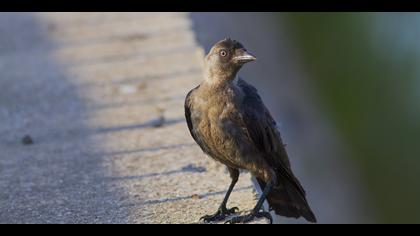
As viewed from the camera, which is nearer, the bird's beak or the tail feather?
the bird's beak

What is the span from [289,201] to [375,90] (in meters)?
8.08

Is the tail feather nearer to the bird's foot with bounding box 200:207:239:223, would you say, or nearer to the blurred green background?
the bird's foot with bounding box 200:207:239:223

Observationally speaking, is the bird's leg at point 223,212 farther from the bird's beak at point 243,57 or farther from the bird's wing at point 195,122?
the bird's beak at point 243,57

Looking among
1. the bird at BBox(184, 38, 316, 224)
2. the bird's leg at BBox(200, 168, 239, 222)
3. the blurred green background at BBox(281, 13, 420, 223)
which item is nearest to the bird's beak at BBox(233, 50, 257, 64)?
the bird at BBox(184, 38, 316, 224)

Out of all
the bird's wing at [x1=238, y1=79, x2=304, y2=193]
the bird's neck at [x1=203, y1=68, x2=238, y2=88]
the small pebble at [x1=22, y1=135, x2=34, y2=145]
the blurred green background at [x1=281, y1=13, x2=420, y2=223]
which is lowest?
the blurred green background at [x1=281, y1=13, x2=420, y2=223]

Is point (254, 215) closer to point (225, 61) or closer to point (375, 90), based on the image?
point (225, 61)

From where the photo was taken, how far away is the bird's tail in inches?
234

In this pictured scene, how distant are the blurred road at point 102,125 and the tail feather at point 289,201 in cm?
17

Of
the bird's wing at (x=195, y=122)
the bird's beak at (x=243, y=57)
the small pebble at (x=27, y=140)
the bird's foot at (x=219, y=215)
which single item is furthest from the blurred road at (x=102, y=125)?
the bird's beak at (x=243, y=57)

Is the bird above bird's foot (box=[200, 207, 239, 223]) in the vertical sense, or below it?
above

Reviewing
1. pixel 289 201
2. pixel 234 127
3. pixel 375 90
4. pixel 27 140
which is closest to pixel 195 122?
pixel 234 127

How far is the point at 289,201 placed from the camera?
19.5 feet

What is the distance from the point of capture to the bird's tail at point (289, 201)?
593 cm
